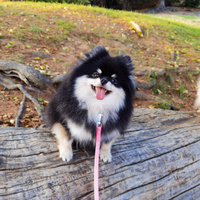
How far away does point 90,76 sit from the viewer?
6.08 feet

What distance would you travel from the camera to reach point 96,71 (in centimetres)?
187

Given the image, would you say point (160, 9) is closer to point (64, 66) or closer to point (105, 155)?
point (64, 66)

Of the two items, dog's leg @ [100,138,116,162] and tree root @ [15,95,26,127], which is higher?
dog's leg @ [100,138,116,162]

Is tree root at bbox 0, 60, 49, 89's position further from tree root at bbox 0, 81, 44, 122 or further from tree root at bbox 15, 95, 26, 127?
tree root at bbox 15, 95, 26, 127

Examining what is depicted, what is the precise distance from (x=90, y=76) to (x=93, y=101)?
0.27 meters

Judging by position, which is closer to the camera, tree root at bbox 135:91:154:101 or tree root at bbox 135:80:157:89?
tree root at bbox 135:91:154:101

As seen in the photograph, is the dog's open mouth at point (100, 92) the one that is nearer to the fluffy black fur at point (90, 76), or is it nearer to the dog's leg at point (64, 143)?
the fluffy black fur at point (90, 76)

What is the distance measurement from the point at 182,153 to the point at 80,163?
154 cm

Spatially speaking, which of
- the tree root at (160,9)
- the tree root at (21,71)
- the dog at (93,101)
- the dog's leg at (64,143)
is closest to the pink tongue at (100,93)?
the dog at (93,101)

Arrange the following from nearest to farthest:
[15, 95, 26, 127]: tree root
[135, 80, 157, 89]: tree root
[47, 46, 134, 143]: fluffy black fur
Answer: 1. [47, 46, 134, 143]: fluffy black fur
2. [15, 95, 26, 127]: tree root
3. [135, 80, 157, 89]: tree root

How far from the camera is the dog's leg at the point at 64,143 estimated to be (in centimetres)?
196

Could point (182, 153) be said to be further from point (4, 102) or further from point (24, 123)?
point (4, 102)

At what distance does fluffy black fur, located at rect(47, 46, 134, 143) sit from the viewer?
1886mm

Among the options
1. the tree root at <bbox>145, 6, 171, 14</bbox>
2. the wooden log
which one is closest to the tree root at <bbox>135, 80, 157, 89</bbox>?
the wooden log
